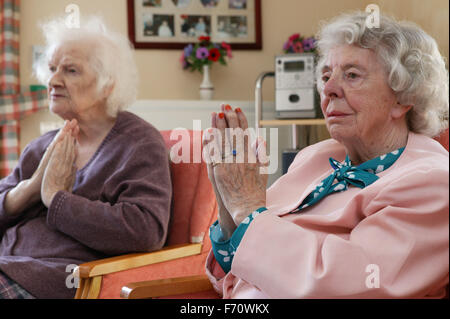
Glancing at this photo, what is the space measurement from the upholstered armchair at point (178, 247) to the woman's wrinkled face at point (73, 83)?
11.6 inches

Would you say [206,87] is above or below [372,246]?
above

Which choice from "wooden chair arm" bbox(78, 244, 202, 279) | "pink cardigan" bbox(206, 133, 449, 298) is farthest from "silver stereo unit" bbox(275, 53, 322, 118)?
"pink cardigan" bbox(206, 133, 449, 298)

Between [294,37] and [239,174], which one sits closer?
[239,174]

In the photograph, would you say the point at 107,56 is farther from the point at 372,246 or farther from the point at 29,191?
the point at 372,246

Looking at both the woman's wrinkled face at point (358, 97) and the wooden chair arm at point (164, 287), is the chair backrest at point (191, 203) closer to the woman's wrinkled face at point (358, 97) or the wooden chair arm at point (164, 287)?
the wooden chair arm at point (164, 287)

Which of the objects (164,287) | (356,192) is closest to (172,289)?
(164,287)

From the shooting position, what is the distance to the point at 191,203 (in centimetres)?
179

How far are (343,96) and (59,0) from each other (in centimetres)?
275

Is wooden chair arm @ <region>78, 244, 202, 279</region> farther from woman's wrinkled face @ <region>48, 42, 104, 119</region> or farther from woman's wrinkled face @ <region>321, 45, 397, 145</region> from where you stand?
woman's wrinkled face @ <region>321, 45, 397, 145</region>

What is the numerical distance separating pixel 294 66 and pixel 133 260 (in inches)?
72.8

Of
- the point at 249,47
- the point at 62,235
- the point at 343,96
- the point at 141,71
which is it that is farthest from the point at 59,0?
the point at 343,96
